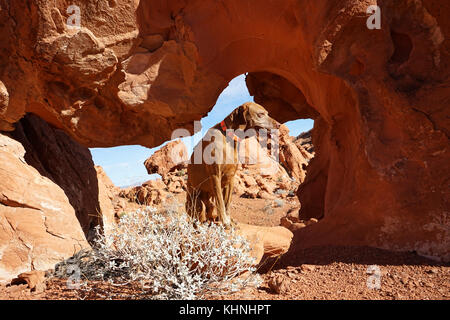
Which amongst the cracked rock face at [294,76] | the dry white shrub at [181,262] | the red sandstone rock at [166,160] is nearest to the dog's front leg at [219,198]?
the cracked rock face at [294,76]

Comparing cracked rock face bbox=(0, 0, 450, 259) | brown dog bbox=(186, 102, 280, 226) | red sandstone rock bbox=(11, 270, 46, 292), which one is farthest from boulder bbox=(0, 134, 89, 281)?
brown dog bbox=(186, 102, 280, 226)

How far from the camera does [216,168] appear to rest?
4699 millimetres

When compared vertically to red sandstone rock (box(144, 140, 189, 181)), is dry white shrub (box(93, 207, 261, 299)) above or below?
below

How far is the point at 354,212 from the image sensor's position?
3137 millimetres

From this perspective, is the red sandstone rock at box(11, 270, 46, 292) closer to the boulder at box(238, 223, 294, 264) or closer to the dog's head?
the boulder at box(238, 223, 294, 264)

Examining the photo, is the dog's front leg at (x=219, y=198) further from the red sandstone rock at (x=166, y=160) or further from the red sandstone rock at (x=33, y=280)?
the red sandstone rock at (x=166, y=160)

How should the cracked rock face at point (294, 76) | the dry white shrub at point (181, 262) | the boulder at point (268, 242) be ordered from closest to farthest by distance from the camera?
1. the dry white shrub at point (181, 262)
2. the cracked rock face at point (294, 76)
3. the boulder at point (268, 242)

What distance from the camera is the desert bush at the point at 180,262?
7.00ft

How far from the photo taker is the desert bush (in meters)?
2.13

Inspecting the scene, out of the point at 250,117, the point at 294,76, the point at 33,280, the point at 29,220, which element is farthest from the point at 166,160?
the point at 33,280

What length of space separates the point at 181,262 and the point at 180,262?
15 mm

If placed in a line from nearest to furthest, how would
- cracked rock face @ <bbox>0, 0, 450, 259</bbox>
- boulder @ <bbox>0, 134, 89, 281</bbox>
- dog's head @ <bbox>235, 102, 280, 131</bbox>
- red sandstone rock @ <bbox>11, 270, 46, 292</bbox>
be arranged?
red sandstone rock @ <bbox>11, 270, 46, 292</bbox> → cracked rock face @ <bbox>0, 0, 450, 259</bbox> → boulder @ <bbox>0, 134, 89, 281</bbox> → dog's head @ <bbox>235, 102, 280, 131</bbox>

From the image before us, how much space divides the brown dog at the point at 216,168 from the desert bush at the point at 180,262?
1.95 m

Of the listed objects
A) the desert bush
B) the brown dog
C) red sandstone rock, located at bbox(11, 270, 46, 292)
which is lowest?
red sandstone rock, located at bbox(11, 270, 46, 292)
